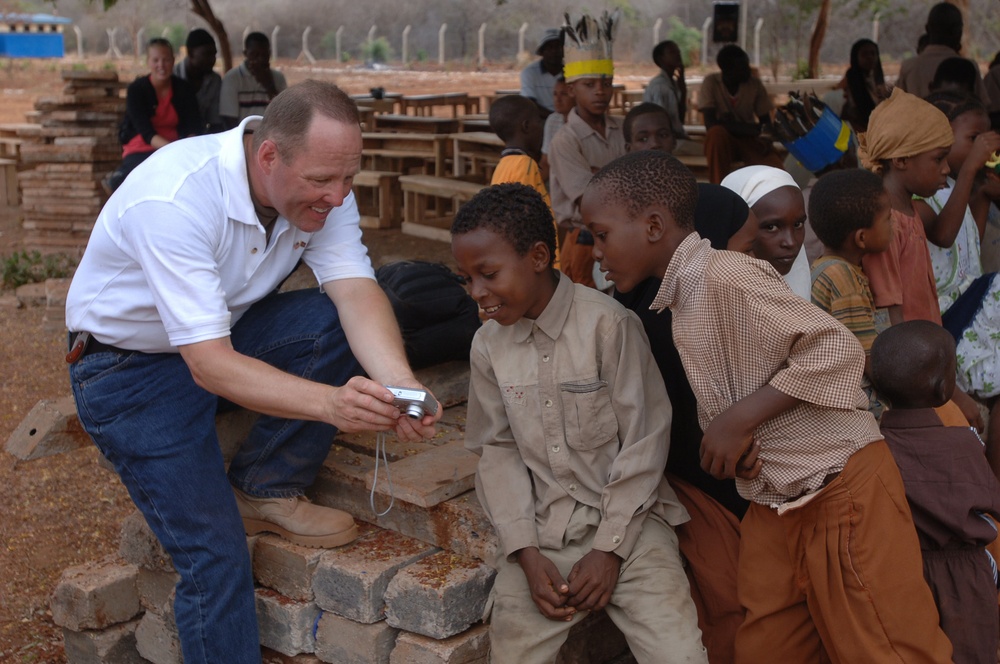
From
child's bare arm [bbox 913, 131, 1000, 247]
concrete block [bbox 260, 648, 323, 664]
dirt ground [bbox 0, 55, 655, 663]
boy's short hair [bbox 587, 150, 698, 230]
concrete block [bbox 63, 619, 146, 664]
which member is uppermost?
boy's short hair [bbox 587, 150, 698, 230]

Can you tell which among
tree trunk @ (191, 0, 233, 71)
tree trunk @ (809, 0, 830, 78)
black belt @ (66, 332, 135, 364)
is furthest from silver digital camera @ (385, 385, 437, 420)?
tree trunk @ (809, 0, 830, 78)

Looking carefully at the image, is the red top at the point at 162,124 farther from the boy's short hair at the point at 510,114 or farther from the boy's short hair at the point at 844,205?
the boy's short hair at the point at 844,205

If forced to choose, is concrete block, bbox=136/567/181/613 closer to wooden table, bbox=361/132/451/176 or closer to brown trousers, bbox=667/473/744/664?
brown trousers, bbox=667/473/744/664

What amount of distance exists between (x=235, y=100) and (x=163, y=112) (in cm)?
89

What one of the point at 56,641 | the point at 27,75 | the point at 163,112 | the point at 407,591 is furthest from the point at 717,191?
the point at 27,75

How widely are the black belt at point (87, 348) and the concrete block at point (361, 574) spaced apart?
0.84 metres

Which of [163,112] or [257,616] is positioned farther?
[163,112]

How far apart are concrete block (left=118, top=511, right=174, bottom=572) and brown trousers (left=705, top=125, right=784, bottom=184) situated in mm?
6231

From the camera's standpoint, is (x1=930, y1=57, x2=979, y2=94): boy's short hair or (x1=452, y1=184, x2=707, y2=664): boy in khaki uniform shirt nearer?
(x1=452, y1=184, x2=707, y2=664): boy in khaki uniform shirt

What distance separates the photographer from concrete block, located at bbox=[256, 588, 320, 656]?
2.88 meters

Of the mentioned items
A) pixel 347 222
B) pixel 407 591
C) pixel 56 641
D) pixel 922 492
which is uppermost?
pixel 347 222

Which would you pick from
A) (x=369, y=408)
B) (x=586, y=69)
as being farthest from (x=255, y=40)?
(x=369, y=408)

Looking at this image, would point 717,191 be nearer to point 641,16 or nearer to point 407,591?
point 407,591

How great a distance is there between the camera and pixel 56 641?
11.4 ft
